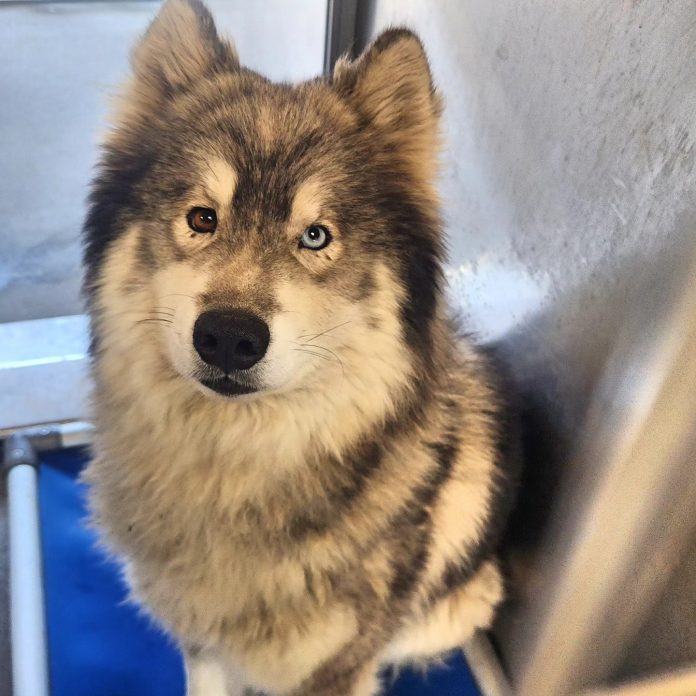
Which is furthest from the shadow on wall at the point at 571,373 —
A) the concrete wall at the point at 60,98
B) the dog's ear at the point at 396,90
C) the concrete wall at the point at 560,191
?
the concrete wall at the point at 60,98

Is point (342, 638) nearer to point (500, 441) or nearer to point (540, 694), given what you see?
point (500, 441)

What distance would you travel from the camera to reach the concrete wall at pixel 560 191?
1.13 m

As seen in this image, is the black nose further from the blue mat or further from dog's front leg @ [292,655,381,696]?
the blue mat

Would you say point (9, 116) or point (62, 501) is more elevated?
point (9, 116)

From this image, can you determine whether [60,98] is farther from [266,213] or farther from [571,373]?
[571,373]

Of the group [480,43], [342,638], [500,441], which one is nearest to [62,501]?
[342,638]

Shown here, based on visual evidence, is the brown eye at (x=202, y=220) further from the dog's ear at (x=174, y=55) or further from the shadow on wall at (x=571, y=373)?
the shadow on wall at (x=571, y=373)

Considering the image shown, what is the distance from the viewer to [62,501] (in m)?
2.13

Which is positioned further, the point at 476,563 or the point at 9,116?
the point at 9,116

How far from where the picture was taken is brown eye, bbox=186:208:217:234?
1.16 m

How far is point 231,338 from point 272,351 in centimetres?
6

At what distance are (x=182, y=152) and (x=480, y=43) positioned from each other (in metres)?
0.78

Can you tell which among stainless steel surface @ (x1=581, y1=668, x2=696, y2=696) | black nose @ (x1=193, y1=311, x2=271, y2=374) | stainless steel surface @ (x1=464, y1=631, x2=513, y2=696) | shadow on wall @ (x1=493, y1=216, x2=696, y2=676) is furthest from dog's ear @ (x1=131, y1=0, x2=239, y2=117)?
stainless steel surface @ (x1=581, y1=668, x2=696, y2=696)

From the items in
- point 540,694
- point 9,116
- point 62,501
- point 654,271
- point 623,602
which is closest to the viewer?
point 654,271
